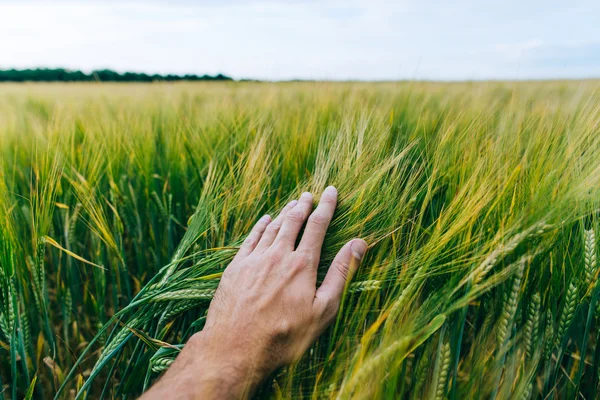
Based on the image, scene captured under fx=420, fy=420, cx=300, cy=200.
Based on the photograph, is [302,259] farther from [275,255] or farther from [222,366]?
[222,366]

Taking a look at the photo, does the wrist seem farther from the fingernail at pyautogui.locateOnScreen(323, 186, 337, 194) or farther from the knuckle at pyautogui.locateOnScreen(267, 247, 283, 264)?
the fingernail at pyautogui.locateOnScreen(323, 186, 337, 194)

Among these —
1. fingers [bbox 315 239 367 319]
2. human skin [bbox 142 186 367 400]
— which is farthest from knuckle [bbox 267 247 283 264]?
fingers [bbox 315 239 367 319]

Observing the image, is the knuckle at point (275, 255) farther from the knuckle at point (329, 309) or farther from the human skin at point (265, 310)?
the knuckle at point (329, 309)

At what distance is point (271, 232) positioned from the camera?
866 mm

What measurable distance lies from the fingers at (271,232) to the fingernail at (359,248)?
198mm

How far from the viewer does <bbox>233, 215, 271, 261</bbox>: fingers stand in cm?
84

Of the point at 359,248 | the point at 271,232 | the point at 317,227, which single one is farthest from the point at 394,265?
the point at 271,232

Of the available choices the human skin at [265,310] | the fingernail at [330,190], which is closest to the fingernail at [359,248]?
the human skin at [265,310]

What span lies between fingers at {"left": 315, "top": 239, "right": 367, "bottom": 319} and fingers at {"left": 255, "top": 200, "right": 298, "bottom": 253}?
0.16 metres

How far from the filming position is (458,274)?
0.65 m

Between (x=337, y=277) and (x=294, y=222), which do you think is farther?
(x=294, y=222)

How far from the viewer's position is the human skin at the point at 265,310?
61 cm

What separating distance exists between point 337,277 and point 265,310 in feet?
0.45

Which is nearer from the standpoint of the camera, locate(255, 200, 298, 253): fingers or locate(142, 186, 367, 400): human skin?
locate(142, 186, 367, 400): human skin
